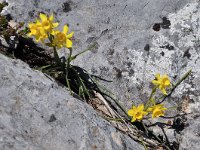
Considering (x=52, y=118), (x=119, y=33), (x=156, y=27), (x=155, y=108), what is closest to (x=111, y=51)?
(x=119, y=33)

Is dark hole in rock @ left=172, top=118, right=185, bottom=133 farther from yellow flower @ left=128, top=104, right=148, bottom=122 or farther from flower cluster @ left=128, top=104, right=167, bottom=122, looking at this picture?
yellow flower @ left=128, top=104, right=148, bottom=122

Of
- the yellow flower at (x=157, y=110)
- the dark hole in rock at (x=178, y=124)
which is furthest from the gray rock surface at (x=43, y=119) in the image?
→ the dark hole in rock at (x=178, y=124)

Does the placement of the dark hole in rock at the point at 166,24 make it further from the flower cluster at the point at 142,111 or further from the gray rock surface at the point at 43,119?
the gray rock surface at the point at 43,119

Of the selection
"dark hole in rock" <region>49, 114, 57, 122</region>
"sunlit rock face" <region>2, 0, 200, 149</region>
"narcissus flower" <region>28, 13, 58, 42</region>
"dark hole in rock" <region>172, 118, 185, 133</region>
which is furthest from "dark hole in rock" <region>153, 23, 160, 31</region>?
"dark hole in rock" <region>49, 114, 57, 122</region>

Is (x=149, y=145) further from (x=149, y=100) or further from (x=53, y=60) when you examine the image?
(x=53, y=60)

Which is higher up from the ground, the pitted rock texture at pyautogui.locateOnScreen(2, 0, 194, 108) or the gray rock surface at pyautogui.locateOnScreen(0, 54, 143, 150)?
the pitted rock texture at pyautogui.locateOnScreen(2, 0, 194, 108)
